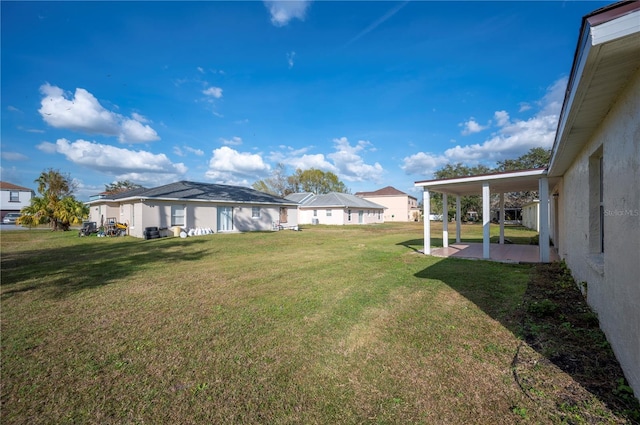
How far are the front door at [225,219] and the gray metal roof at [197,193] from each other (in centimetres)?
92

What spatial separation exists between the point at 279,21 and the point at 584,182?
11.8m

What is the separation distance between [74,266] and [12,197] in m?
48.2

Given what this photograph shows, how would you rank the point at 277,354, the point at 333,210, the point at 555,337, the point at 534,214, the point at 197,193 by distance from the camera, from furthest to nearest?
the point at 333,210, the point at 534,214, the point at 197,193, the point at 555,337, the point at 277,354

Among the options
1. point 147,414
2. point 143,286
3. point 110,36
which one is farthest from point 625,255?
point 110,36

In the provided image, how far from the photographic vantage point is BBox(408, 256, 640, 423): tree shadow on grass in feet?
7.93


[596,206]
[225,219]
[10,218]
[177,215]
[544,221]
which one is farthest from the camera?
[10,218]

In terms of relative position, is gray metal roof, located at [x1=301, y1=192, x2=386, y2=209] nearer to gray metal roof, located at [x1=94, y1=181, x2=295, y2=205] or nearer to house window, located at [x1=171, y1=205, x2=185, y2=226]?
gray metal roof, located at [x1=94, y1=181, x2=295, y2=205]

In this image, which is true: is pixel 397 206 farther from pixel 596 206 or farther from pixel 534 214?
pixel 596 206

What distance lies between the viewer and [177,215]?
18391 millimetres

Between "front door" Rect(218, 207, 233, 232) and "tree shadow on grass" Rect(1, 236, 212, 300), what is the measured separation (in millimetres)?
7950

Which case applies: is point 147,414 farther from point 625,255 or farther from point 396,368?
point 625,255

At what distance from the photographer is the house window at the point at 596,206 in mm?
4477

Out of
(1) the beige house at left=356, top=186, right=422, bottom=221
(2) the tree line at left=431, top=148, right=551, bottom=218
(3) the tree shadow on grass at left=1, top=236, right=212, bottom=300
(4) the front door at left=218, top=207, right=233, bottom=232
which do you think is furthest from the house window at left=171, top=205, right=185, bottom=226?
(1) the beige house at left=356, top=186, right=422, bottom=221

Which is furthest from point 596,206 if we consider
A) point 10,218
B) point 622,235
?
point 10,218
